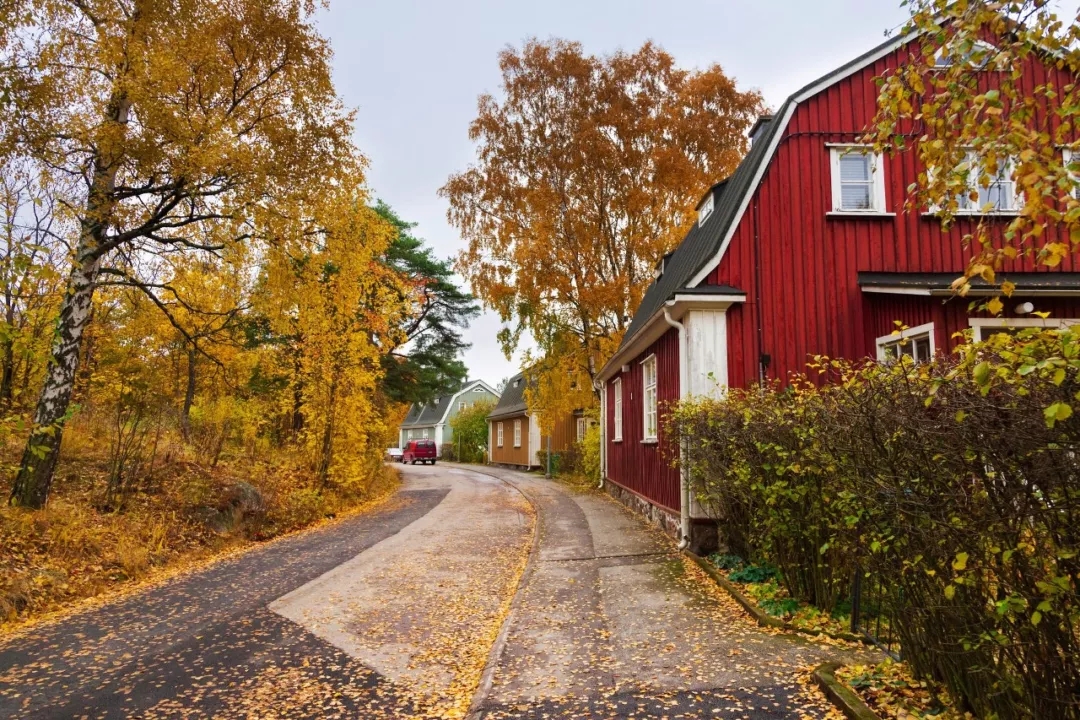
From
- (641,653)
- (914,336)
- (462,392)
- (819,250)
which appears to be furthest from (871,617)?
(462,392)

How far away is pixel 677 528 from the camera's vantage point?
10.4 meters

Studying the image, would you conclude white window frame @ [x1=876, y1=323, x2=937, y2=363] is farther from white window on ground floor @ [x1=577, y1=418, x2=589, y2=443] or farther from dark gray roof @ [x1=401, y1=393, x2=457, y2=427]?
dark gray roof @ [x1=401, y1=393, x2=457, y2=427]

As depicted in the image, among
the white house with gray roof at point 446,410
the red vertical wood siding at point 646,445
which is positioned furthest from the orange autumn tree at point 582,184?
the white house with gray roof at point 446,410

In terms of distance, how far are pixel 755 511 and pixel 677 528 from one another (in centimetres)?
344

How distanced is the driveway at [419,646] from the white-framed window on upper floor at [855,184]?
6.17 m

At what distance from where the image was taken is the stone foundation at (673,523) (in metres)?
9.20

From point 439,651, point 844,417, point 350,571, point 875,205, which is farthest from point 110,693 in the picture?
point 875,205

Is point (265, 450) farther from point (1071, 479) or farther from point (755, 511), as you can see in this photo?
point (1071, 479)

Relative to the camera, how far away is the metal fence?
478cm

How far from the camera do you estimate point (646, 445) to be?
13.0 metres

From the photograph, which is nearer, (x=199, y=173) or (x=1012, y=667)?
(x=1012, y=667)

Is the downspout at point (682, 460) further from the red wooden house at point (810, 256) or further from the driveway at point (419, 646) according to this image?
the driveway at point (419, 646)

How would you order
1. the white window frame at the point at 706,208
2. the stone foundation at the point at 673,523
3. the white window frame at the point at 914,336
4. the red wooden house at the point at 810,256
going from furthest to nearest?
1. the white window frame at the point at 706,208
2. the red wooden house at the point at 810,256
3. the stone foundation at the point at 673,523
4. the white window frame at the point at 914,336

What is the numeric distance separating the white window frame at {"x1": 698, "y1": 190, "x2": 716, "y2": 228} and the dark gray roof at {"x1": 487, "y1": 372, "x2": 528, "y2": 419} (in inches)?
908
